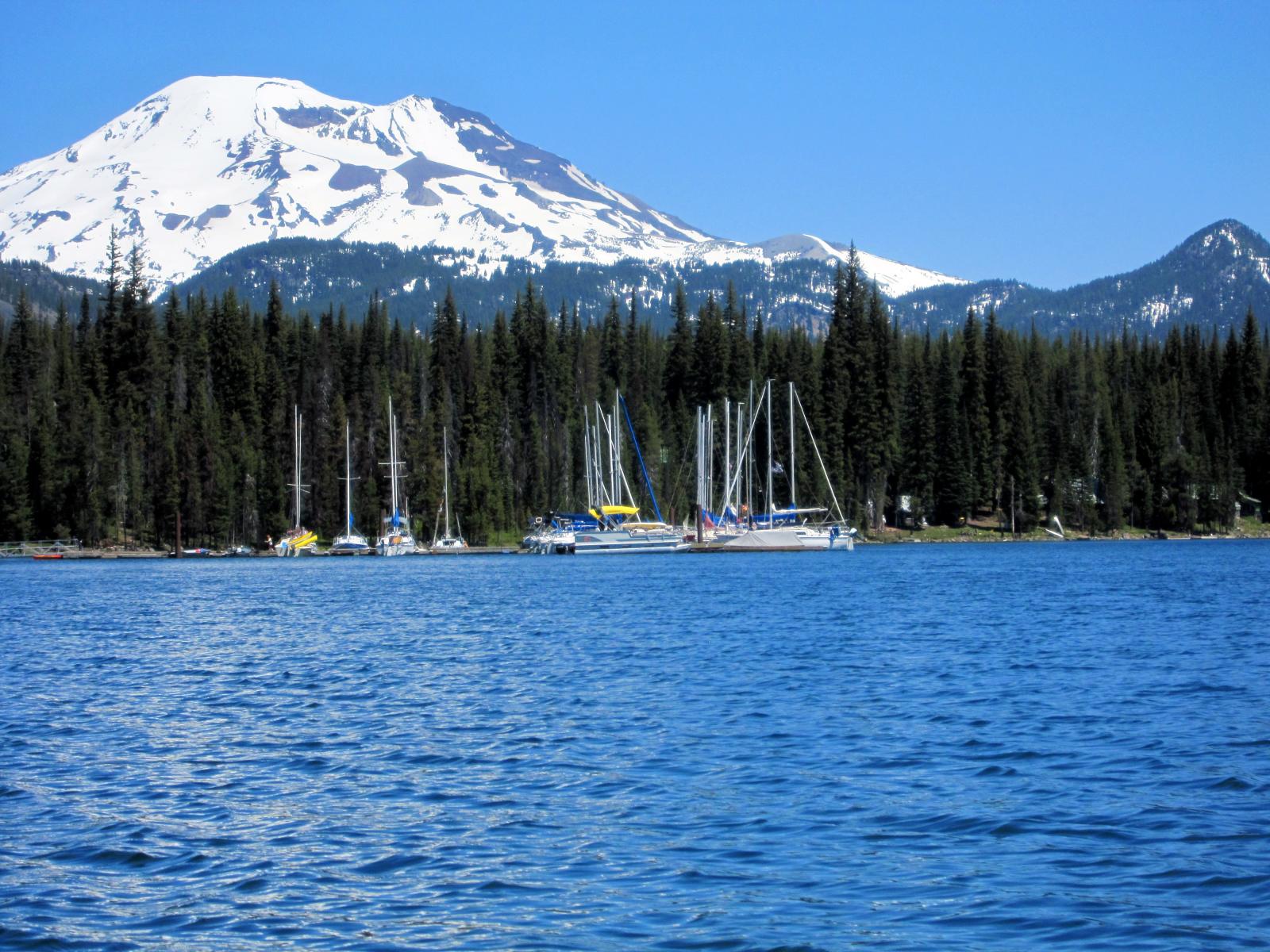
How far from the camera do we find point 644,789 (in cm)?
1902

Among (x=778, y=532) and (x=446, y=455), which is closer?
(x=778, y=532)

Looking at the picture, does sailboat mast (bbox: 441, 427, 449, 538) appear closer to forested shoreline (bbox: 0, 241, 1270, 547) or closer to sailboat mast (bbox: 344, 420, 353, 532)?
forested shoreline (bbox: 0, 241, 1270, 547)

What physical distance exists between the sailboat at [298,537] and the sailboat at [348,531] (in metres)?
2.04

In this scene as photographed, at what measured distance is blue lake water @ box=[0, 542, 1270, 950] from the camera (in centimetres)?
1354

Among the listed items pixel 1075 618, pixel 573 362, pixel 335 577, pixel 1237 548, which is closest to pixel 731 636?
pixel 1075 618

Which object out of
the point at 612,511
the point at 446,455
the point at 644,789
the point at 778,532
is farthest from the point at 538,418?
the point at 644,789

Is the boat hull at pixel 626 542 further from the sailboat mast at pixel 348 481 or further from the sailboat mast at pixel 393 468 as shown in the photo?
the sailboat mast at pixel 348 481

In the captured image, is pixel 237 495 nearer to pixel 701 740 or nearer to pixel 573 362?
pixel 573 362

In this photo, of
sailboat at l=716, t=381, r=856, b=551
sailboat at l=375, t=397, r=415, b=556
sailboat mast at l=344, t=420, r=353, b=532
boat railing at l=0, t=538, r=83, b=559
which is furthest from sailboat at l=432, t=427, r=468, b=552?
boat railing at l=0, t=538, r=83, b=559

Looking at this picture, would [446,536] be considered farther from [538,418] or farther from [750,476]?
[750,476]

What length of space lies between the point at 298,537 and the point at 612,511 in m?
Answer: 27.8

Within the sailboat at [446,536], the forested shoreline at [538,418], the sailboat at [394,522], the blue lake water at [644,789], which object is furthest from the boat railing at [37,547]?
the blue lake water at [644,789]

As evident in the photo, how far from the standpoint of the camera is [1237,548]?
112 meters

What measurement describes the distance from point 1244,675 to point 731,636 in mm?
14904
